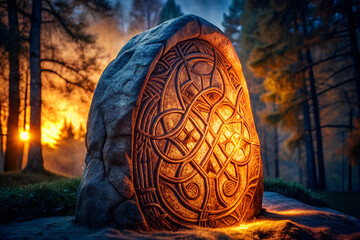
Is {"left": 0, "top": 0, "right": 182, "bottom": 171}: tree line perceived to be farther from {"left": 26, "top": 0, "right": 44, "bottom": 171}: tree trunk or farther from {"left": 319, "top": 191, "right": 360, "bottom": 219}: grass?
{"left": 319, "top": 191, "right": 360, "bottom": 219}: grass

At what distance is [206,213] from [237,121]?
1.27m

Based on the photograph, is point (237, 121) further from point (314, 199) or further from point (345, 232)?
point (314, 199)

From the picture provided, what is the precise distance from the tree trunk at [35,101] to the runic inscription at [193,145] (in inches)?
256

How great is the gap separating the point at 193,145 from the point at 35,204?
2.82 m

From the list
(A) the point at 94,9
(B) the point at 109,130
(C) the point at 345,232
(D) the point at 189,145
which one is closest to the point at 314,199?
(C) the point at 345,232

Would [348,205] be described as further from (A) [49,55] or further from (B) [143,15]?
(B) [143,15]

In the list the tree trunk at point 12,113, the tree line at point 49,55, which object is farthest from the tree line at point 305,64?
the tree trunk at point 12,113

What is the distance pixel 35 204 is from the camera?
345cm

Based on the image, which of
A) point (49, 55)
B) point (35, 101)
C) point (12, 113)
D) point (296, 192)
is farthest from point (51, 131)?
point (296, 192)

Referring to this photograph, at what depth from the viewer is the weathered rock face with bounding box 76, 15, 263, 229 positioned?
217 centimetres

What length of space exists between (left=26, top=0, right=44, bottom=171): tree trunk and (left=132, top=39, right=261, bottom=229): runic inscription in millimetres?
6496

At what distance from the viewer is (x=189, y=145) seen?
2.52 metres

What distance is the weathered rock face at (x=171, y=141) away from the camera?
7.11ft

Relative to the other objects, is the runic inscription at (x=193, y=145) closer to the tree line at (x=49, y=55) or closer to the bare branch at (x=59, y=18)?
the tree line at (x=49, y=55)
